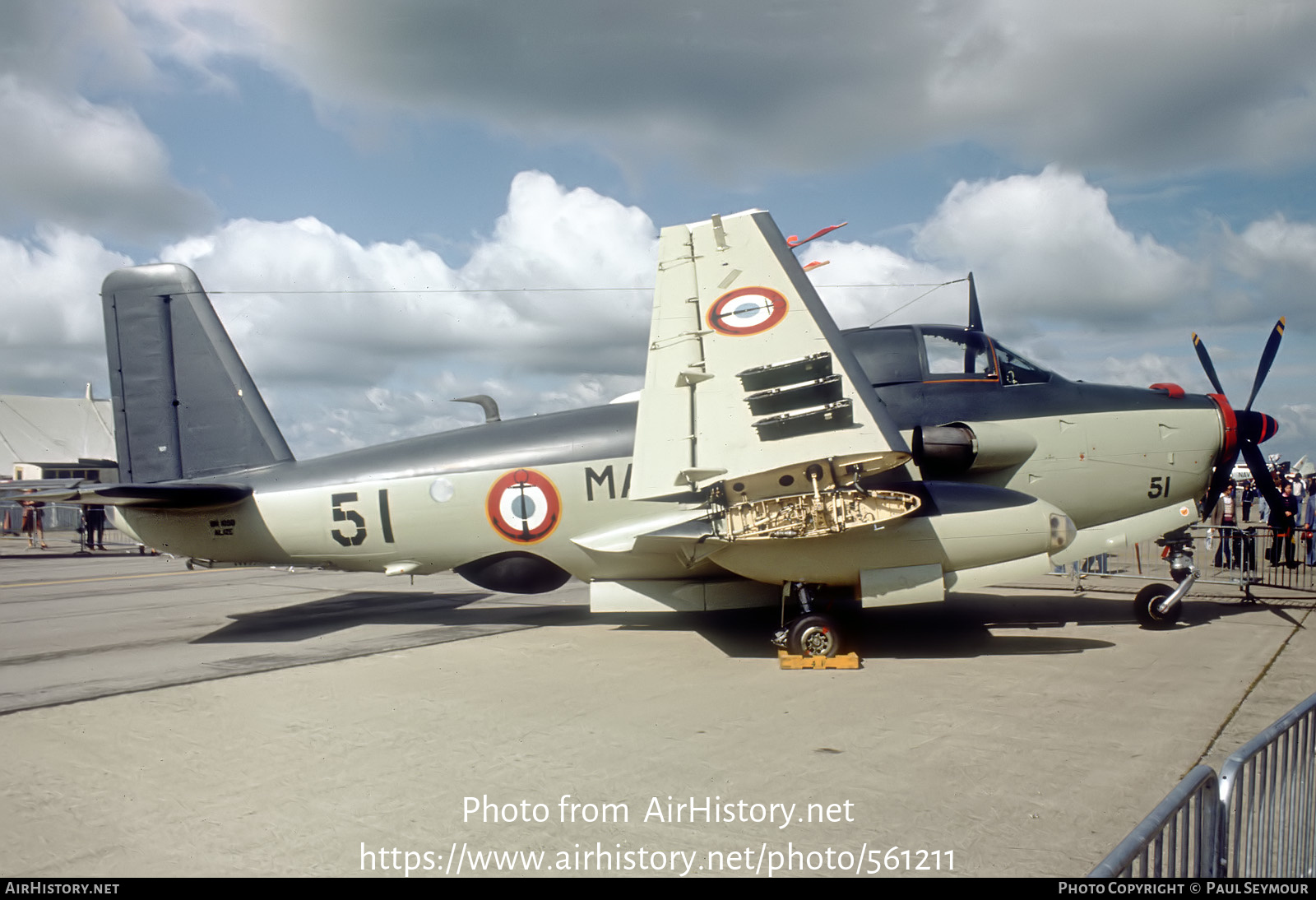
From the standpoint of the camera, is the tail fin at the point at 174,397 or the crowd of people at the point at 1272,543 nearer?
the tail fin at the point at 174,397

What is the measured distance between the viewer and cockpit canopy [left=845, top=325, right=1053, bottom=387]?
32.0 ft

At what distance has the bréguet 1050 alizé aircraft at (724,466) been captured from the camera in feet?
27.0

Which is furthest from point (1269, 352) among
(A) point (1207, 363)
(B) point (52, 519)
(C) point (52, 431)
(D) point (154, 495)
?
(C) point (52, 431)

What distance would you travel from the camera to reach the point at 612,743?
5930 millimetres

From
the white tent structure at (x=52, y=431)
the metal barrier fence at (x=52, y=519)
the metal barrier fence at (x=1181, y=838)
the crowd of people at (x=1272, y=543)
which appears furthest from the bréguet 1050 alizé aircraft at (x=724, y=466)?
the white tent structure at (x=52, y=431)

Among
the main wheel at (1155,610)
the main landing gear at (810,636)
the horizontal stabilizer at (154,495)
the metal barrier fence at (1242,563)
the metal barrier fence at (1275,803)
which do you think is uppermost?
the horizontal stabilizer at (154,495)

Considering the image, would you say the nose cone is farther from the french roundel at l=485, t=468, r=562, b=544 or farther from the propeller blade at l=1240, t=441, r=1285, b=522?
the french roundel at l=485, t=468, r=562, b=544

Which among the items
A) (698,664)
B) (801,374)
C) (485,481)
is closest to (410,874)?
(698,664)

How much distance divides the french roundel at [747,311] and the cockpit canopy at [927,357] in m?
2.04

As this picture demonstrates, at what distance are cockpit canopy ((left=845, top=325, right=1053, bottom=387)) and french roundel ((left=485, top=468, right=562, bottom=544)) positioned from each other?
428 centimetres

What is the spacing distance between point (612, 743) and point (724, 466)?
126 inches

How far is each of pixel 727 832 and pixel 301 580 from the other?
16388 millimetres

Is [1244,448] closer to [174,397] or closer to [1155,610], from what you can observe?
[1155,610]

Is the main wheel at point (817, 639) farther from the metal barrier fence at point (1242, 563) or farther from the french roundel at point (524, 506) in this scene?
the metal barrier fence at point (1242, 563)
